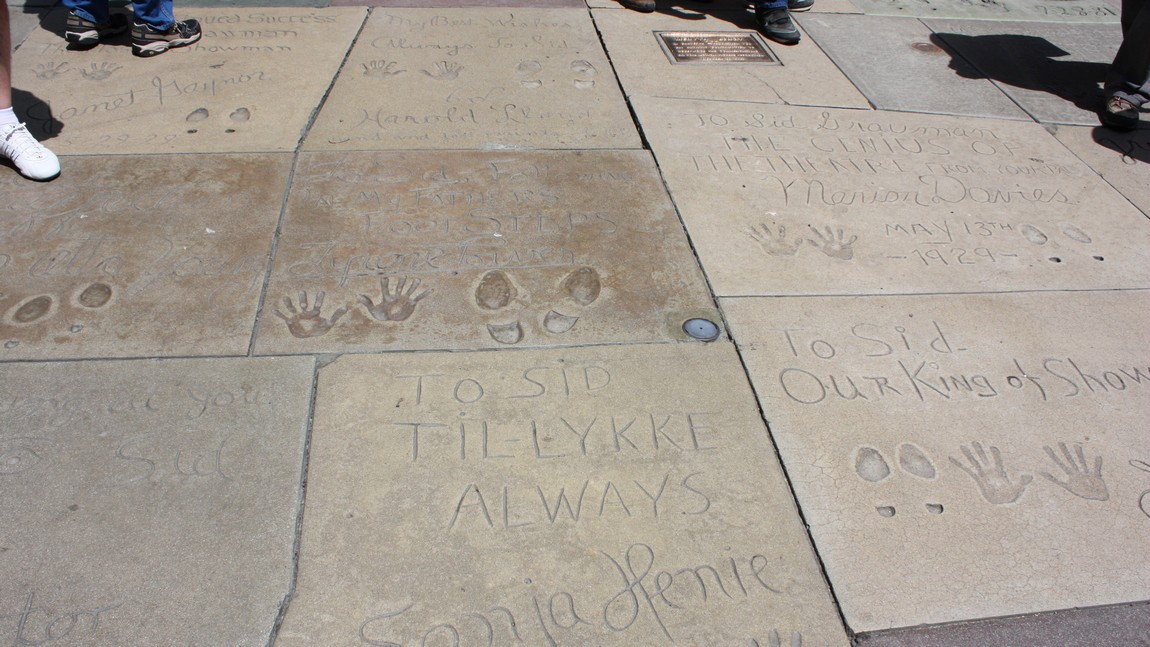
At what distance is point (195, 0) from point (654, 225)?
350 centimetres

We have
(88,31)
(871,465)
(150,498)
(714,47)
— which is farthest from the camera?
(714,47)

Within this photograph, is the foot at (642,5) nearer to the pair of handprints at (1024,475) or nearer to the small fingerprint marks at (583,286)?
the small fingerprint marks at (583,286)

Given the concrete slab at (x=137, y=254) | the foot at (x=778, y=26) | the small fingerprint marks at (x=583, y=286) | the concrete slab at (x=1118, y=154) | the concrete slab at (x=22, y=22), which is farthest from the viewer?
the foot at (x=778, y=26)

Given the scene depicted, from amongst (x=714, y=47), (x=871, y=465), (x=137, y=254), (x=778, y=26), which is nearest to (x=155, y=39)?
(x=137, y=254)

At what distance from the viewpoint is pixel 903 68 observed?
4.42 metres

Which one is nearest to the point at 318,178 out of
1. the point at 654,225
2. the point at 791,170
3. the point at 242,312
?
the point at 242,312

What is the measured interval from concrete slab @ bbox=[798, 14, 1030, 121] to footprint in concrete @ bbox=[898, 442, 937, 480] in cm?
243

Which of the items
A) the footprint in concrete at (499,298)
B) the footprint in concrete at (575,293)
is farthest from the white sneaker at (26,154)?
the footprint in concrete at (575,293)

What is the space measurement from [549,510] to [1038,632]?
3.81 ft

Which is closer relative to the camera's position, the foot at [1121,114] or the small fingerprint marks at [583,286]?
the small fingerprint marks at [583,286]

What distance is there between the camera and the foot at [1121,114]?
3.86 metres

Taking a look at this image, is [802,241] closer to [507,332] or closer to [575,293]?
[575,293]

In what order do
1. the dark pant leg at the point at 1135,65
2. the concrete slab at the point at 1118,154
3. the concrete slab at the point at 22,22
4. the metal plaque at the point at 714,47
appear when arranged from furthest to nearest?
1. the metal plaque at the point at 714,47
2. the concrete slab at the point at 22,22
3. the dark pant leg at the point at 1135,65
4. the concrete slab at the point at 1118,154

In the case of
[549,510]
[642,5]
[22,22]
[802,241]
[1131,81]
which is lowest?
[22,22]
